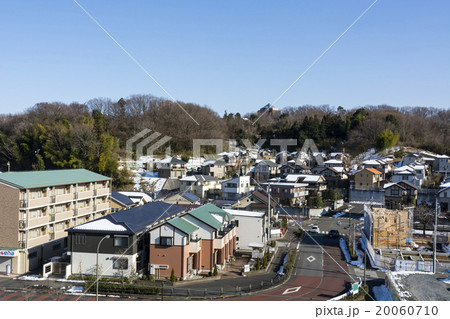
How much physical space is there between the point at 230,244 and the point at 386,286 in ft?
17.3

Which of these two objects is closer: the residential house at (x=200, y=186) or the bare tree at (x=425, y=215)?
the bare tree at (x=425, y=215)

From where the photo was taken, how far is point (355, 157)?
37750 mm

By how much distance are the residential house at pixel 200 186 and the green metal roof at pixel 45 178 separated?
9.54 meters

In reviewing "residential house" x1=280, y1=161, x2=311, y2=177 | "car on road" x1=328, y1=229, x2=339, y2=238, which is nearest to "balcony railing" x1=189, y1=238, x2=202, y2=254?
"car on road" x1=328, y1=229, x2=339, y2=238

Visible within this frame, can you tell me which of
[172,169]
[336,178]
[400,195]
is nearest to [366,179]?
[336,178]

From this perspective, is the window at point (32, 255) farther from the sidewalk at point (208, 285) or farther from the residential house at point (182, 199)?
the residential house at point (182, 199)

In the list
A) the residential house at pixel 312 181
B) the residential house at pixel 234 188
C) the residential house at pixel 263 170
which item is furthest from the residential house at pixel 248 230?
the residential house at pixel 263 170

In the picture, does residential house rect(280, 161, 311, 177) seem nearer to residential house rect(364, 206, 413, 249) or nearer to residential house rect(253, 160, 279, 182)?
residential house rect(253, 160, 279, 182)

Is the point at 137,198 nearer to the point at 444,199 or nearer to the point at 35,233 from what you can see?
the point at 35,233

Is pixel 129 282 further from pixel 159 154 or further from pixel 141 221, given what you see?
pixel 159 154

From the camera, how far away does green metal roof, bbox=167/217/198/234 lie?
11048mm

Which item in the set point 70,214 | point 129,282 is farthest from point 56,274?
point 70,214

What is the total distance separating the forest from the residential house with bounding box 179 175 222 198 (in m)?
4.36

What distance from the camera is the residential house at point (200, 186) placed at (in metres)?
25.6
